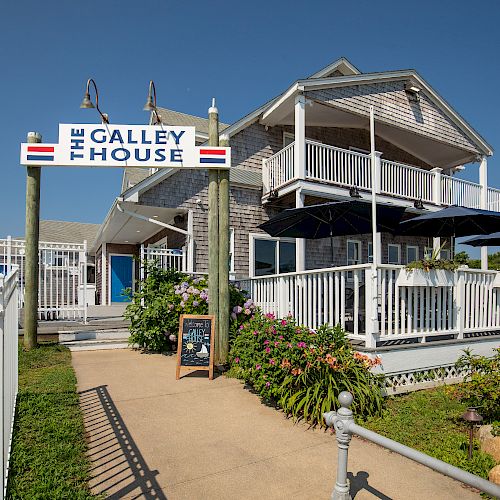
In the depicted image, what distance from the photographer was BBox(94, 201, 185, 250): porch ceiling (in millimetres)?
10391

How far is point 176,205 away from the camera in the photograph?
10375 millimetres

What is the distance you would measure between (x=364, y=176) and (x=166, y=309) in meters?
7.26

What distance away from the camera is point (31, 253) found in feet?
24.1

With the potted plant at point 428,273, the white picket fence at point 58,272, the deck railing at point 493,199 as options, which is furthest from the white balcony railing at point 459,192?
the white picket fence at point 58,272

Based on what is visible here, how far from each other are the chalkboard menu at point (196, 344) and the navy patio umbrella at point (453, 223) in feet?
14.5

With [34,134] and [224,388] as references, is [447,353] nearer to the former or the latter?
[224,388]

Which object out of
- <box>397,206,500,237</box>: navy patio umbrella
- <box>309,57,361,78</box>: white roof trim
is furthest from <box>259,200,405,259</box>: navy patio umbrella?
<box>309,57,361,78</box>: white roof trim

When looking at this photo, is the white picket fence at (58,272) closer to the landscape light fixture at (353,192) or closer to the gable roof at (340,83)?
the gable roof at (340,83)

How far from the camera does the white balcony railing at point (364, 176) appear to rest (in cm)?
1093

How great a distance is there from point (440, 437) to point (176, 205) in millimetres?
8036

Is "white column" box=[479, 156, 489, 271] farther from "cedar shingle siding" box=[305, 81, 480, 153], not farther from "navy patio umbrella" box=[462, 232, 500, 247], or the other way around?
"navy patio umbrella" box=[462, 232, 500, 247]

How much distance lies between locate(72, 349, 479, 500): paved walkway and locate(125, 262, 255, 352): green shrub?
2326 millimetres

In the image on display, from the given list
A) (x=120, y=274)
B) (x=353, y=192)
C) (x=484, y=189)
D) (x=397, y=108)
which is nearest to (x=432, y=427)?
(x=353, y=192)

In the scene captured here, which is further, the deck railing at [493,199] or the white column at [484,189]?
the deck railing at [493,199]
